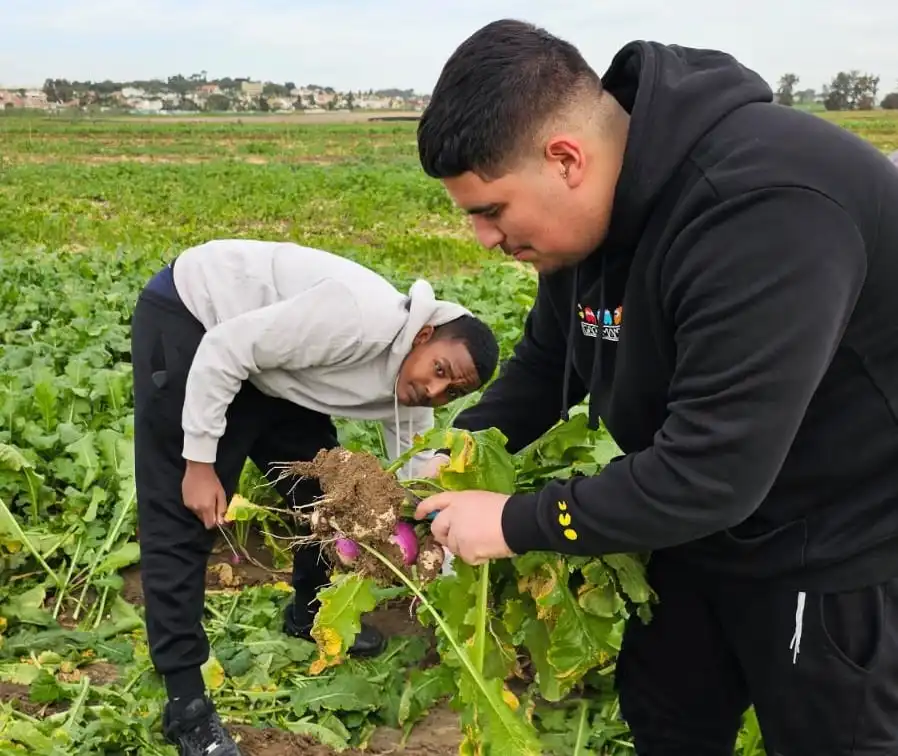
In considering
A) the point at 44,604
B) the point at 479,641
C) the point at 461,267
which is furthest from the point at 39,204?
the point at 479,641

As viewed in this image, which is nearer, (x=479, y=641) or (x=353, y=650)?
(x=479, y=641)

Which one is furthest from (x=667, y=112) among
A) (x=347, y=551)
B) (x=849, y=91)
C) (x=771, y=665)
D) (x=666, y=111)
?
(x=849, y=91)

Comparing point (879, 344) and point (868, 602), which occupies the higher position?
point (879, 344)

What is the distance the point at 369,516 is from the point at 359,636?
138 centimetres

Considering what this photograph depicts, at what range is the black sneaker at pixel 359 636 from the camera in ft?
11.5

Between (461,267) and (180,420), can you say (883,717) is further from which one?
(461,267)

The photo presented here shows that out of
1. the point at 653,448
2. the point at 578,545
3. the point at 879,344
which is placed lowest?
the point at 578,545

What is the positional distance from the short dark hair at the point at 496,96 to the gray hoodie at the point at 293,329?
1.08m

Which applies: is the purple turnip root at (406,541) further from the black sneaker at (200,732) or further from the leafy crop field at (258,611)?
the black sneaker at (200,732)

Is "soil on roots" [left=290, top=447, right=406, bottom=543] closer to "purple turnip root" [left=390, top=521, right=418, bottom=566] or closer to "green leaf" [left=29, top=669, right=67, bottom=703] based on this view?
"purple turnip root" [left=390, top=521, right=418, bottom=566]

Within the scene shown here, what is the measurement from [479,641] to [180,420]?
1.20 metres

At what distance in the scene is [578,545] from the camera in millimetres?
1699

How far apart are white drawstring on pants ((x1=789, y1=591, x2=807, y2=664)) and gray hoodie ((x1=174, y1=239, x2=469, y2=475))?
1.30 meters

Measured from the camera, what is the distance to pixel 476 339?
8.98ft
